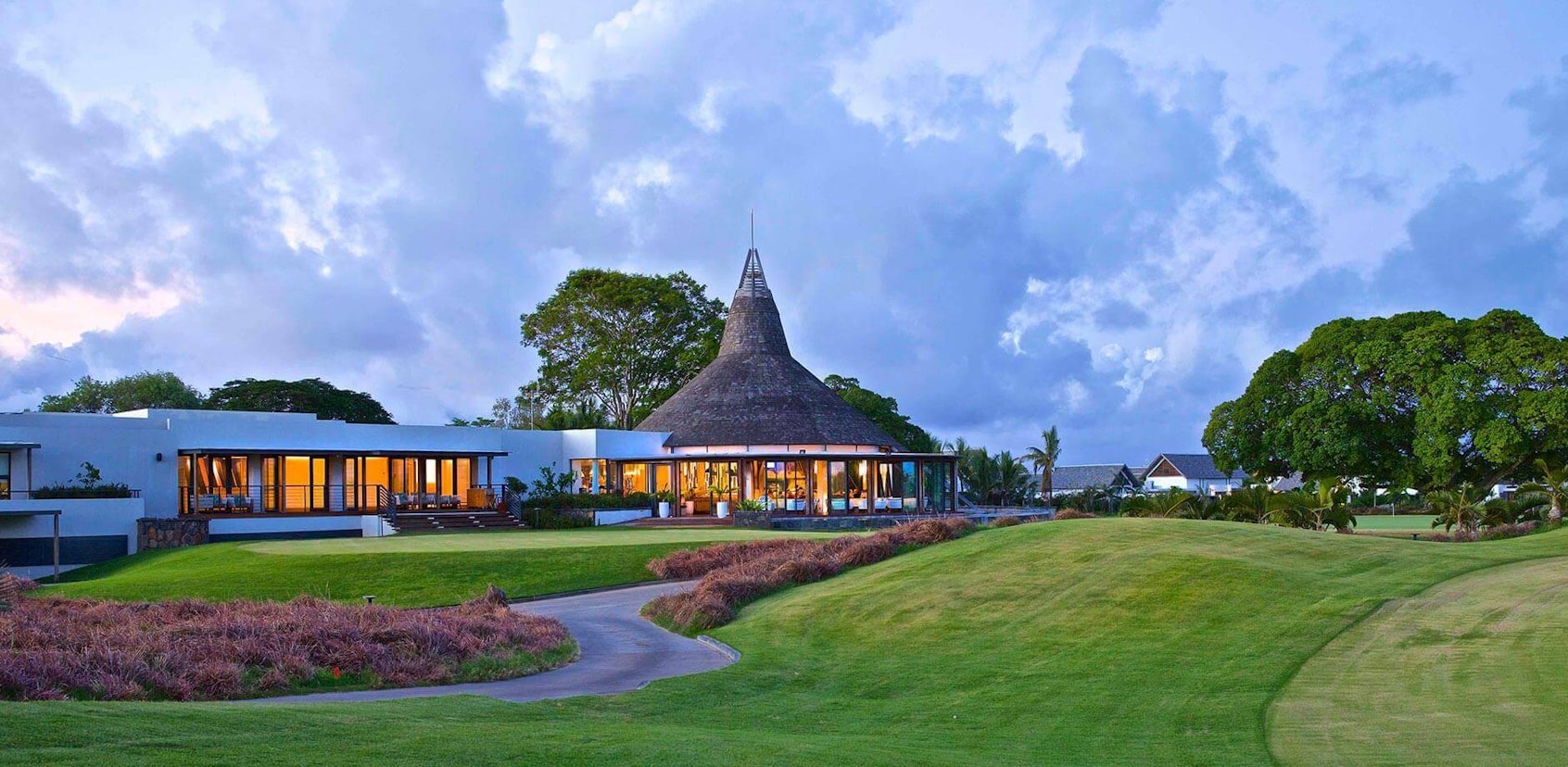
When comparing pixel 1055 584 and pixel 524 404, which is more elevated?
pixel 524 404

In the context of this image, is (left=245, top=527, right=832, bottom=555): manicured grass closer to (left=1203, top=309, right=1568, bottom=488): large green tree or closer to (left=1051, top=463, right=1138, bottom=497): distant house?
(left=1203, top=309, right=1568, bottom=488): large green tree

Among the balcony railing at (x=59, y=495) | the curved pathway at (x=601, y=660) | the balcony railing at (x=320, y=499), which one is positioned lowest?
the curved pathway at (x=601, y=660)

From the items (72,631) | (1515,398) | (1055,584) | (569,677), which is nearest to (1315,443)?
A: (1515,398)

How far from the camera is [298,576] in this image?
24422mm

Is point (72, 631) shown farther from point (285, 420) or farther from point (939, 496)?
point (939, 496)

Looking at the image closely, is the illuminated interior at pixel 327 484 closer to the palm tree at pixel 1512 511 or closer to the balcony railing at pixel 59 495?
the balcony railing at pixel 59 495

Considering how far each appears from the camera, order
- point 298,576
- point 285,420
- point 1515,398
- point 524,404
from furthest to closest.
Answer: point 524,404 → point 1515,398 → point 285,420 → point 298,576

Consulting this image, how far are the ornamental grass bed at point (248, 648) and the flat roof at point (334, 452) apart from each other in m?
22.5

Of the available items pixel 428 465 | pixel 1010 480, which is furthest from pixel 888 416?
pixel 428 465

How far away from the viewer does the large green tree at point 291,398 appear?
68.7 meters

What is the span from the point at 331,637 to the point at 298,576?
10.8m

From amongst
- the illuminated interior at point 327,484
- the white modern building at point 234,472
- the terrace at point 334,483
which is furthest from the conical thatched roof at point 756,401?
the illuminated interior at point 327,484

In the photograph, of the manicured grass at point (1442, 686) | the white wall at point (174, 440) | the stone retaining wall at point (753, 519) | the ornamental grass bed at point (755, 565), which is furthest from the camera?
the stone retaining wall at point (753, 519)

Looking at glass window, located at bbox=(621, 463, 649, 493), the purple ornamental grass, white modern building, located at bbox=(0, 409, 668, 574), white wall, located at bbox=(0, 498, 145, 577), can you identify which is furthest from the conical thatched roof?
the purple ornamental grass
